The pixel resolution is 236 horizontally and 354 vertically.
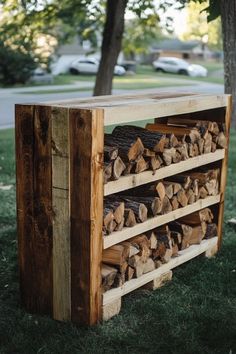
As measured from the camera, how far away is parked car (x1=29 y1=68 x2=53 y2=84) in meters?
30.1

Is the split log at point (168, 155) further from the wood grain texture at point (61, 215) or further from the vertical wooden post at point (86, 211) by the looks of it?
the wood grain texture at point (61, 215)

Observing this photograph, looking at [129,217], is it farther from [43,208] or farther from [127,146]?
[43,208]

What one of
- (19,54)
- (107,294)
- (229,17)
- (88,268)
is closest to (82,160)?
(88,268)

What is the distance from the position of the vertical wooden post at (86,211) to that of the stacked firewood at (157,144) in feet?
0.76

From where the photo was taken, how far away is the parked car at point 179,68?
4544 centimetres

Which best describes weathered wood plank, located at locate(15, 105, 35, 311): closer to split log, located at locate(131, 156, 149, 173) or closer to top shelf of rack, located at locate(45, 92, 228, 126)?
top shelf of rack, located at locate(45, 92, 228, 126)

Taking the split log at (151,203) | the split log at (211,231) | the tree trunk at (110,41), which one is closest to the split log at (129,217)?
the split log at (151,203)

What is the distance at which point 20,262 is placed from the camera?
3760 mm

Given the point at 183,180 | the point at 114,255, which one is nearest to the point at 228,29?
the point at 183,180

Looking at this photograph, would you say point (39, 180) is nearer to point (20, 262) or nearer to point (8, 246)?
point (20, 262)

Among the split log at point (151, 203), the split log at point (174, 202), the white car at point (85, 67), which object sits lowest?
the white car at point (85, 67)

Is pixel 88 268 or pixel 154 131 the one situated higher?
pixel 154 131

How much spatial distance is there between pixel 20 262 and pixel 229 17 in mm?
3841

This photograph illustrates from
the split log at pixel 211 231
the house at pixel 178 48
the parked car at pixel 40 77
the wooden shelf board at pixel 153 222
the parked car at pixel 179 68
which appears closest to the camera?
the wooden shelf board at pixel 153 222
